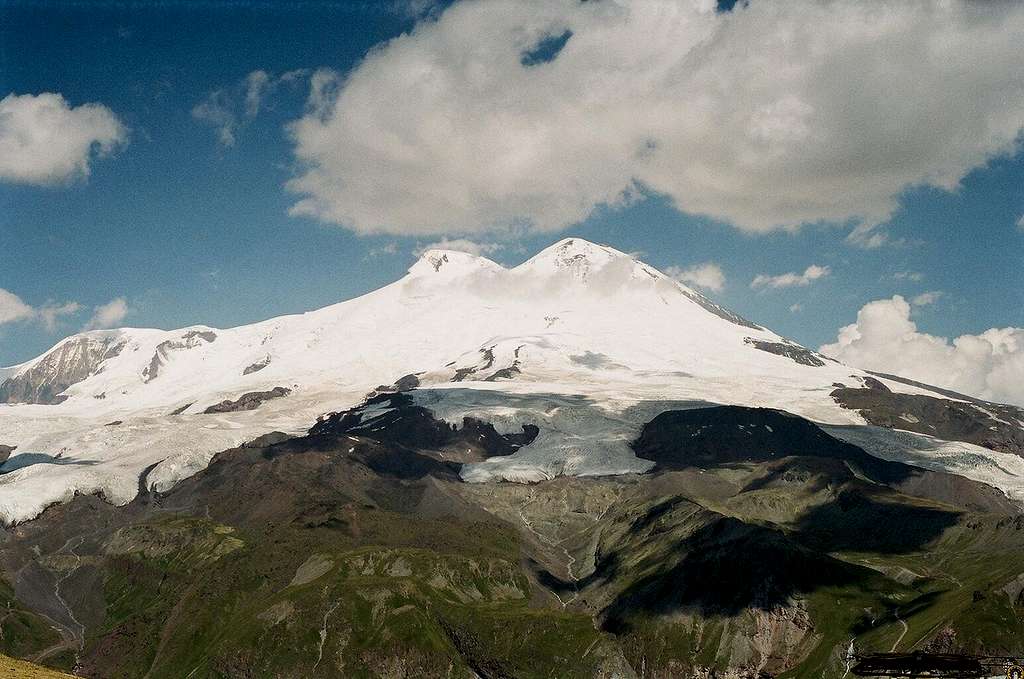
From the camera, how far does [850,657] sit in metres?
43.7

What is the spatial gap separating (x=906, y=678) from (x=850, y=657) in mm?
3963

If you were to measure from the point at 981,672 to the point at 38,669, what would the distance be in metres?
69.6

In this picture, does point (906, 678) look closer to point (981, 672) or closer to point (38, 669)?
point (981, 672)

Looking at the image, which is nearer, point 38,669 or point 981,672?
point 981,672

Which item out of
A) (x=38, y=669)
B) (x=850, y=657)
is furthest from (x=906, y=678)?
(x=38, y=669)

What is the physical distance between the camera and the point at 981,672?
152 ft

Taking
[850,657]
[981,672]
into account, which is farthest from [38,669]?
[981,672]

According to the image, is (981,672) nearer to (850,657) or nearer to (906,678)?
(906,678)

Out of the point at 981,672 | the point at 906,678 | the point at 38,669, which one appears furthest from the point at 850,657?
the point at 38,669

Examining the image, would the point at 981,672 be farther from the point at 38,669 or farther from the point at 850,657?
the point at 38,669

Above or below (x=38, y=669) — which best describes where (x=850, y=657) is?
above

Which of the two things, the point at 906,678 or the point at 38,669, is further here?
the point at 38,669

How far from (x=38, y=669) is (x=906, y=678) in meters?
66.5
